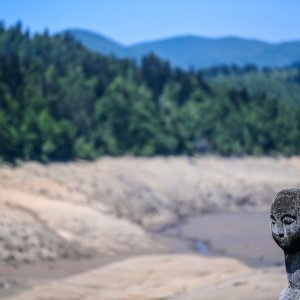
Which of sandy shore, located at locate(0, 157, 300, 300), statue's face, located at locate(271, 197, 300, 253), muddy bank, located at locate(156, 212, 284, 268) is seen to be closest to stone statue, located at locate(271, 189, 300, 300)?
statue's face, located at locate(271, 197, 300, 253)

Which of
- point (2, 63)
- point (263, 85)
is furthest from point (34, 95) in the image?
point (263, 85)

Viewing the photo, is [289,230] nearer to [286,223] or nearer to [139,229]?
[286,223]

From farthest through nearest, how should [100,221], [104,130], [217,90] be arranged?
[217,90] → [104,130] → [100,221]

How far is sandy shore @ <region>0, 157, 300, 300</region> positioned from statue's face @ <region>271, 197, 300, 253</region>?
13.8m

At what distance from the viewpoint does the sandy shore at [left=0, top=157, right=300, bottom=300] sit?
25031 millimetres

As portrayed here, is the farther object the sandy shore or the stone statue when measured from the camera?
the sandy shore

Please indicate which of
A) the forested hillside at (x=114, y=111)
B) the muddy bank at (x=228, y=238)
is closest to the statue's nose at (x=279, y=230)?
the muddy bank at (x=228, y=238)

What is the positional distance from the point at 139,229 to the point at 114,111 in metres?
25.6

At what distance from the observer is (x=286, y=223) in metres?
6.80

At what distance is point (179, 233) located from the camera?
1722 inches

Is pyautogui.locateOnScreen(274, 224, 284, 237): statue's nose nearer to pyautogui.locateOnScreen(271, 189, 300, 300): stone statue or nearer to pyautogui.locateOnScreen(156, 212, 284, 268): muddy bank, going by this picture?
pyautogui.locateOnScreen(271, 189, 300, 300): stone statue

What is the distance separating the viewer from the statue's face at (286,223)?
674 cm

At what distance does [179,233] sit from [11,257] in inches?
579

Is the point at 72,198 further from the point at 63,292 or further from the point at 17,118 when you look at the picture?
the point at 63,292
